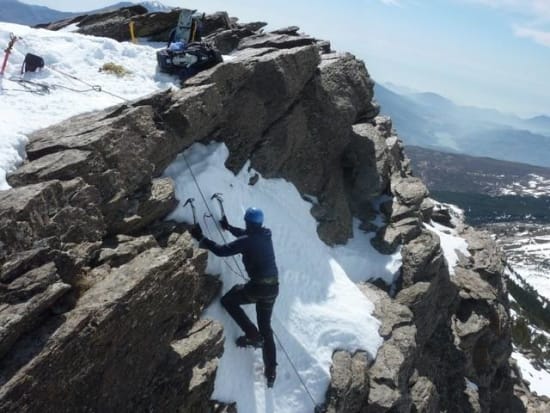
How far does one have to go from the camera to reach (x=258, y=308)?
1566cm

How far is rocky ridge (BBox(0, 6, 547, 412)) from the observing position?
10594mm

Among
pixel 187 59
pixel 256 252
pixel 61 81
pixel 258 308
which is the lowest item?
pixel 258 308

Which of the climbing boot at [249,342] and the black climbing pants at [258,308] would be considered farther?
the climbing boot at [249,342]

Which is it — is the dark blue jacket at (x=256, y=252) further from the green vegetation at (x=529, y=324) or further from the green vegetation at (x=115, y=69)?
the green vegetation at (x=529, y=324)

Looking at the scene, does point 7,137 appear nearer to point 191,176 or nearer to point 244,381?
point 191,176

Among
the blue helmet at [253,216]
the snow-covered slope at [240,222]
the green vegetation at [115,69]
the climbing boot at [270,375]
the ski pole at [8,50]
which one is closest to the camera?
the blue helmet at [253,216]

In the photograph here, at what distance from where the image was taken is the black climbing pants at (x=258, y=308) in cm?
1541

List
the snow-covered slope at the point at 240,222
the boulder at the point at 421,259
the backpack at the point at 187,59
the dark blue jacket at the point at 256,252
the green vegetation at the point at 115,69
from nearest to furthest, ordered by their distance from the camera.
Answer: the dark blue jacket at the point at 256,252
the snow-covered slope at the point at 240,222
the green vegetation at the point at 115,69
the backpack at the point at 187,59
the boulder at the point at 421,259

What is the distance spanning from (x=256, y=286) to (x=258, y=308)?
2.69 feet

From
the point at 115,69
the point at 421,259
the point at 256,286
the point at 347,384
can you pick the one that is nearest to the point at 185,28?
the point at 115,69

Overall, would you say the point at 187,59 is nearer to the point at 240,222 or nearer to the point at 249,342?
the point at 240,222

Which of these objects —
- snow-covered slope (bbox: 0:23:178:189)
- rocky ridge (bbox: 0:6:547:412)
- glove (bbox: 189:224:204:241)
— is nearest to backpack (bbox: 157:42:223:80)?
snow-covered slope (bbox: 0:23:178:189)

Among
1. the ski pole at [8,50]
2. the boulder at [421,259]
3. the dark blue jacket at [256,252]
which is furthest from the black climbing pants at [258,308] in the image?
the ski pole at [8,50]

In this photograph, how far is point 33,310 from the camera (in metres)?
9.98
